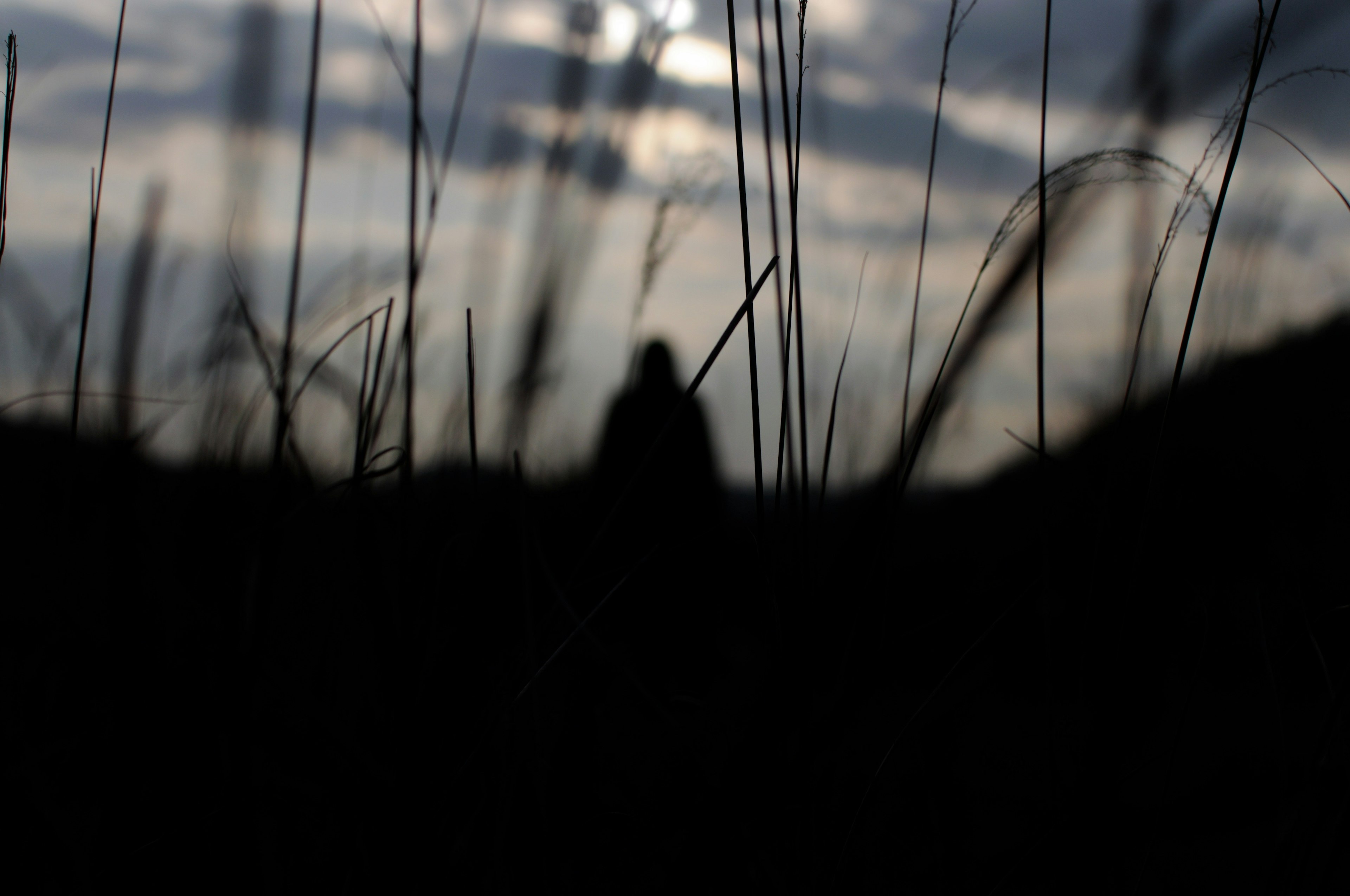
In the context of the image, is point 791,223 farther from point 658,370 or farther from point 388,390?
point 658,370

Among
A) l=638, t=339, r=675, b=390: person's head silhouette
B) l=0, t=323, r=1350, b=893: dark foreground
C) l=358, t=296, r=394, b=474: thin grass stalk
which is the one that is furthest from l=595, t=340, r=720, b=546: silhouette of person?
l=358, t=296, r=394, b=474: thin grass stalk

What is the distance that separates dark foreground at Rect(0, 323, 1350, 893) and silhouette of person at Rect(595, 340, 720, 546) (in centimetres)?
130

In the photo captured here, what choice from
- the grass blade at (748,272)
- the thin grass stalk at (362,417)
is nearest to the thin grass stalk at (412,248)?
the thin grass stalk at (362,417)

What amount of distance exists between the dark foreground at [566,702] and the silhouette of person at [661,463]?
1297 mm

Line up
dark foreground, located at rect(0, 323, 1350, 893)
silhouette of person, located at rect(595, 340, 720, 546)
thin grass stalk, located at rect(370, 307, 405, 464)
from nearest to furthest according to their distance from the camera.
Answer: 1. dark foreground, located at rect(0, 323, 1350, 893)
2. thin grass stalk, located at rect(370, 307, 405, 464)
3. silhouette of person, located at rect(595, 340, 720, 546)

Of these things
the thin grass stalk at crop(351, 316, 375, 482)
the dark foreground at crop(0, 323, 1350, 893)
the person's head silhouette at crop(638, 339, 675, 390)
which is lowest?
the dark foreground at crop(0, 323, 1350, 893)

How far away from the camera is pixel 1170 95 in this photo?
19.0 inches

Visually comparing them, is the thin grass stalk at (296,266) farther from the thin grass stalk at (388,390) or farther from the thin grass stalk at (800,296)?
the thin grass stalk at (800,296)

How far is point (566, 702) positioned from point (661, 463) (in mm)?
1818

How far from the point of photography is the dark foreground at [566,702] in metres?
0.40

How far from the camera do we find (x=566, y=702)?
618mm

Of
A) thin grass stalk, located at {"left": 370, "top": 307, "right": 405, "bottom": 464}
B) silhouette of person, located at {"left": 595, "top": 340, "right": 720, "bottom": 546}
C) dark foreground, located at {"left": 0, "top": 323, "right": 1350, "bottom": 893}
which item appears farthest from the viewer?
silhouette of person, located at {"left": 595, "top": 340, "right": 720, "bottom": 546}

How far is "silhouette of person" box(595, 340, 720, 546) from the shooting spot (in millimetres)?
2227

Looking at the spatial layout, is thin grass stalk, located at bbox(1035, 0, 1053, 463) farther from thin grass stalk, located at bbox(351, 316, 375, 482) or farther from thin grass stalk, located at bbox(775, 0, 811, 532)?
thin grass stalk, located at bbox(351, 316, 375, 482)
